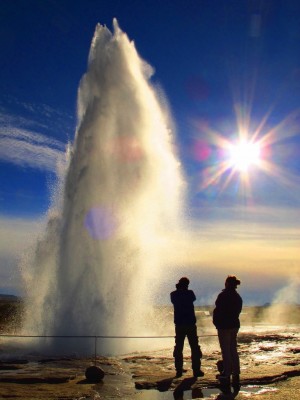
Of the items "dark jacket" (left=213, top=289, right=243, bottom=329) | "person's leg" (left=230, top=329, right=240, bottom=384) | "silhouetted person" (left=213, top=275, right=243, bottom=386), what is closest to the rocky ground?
"person's leg" (left=230, top=329, right=240, bottom=384)

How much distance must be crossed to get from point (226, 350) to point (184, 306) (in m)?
1.37

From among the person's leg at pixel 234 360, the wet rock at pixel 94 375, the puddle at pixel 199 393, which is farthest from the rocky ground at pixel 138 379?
the person's leg at pixel 234 360

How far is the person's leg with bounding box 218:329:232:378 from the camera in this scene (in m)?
8.05

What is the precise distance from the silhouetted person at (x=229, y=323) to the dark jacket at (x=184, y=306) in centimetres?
92

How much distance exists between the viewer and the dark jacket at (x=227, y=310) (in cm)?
823

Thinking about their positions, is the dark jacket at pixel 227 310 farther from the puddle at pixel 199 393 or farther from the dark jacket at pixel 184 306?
the puddle at pixel 199 393

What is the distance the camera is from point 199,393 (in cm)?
721

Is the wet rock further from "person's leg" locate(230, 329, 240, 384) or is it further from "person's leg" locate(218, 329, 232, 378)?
"person's leg" locate(230, 329, 240, 384)

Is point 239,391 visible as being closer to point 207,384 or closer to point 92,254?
point 207,384

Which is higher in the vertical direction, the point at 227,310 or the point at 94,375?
the point at 227,310

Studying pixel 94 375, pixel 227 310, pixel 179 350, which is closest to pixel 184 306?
pixel 179 350

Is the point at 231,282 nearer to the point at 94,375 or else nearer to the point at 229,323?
the point at 229,323

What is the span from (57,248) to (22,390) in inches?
489

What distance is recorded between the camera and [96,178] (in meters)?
22.2
